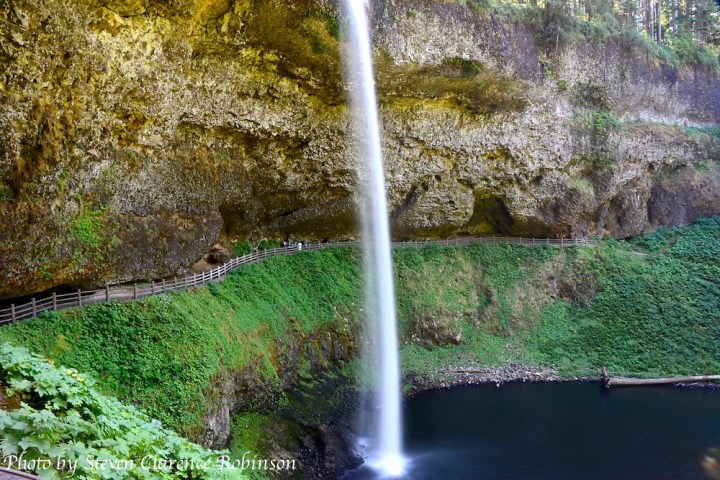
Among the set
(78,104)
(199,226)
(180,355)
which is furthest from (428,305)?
(78,104)

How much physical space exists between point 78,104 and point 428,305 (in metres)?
18.3

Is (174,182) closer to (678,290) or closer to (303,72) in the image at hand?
A: (303,72)

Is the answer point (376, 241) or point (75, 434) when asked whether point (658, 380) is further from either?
point (75, 434)

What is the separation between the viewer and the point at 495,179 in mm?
30641

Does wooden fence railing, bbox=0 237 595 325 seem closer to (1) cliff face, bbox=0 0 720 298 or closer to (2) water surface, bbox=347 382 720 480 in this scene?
(1) cliff face, bbox=0 0 720 298

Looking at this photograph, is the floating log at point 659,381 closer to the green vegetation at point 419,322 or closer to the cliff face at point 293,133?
the green vegetation at point 419,322

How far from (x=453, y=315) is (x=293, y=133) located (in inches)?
483

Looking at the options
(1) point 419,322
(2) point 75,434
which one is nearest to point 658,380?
(1) point 419,322

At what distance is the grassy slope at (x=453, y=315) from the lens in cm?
1448

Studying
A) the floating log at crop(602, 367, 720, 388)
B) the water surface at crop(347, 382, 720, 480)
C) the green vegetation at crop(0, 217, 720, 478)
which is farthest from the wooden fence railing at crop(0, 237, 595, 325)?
the floating log at crop(602, 367, 720, 388)

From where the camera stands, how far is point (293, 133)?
23.3 meters

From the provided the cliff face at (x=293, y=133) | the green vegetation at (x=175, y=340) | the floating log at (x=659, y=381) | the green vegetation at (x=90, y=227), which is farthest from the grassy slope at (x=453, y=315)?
the green vegetation at (x=90, y=227)

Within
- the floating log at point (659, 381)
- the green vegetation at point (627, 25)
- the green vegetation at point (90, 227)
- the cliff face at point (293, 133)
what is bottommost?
the floating log at point (659, 381)

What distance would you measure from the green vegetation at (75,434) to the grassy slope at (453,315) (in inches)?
179
